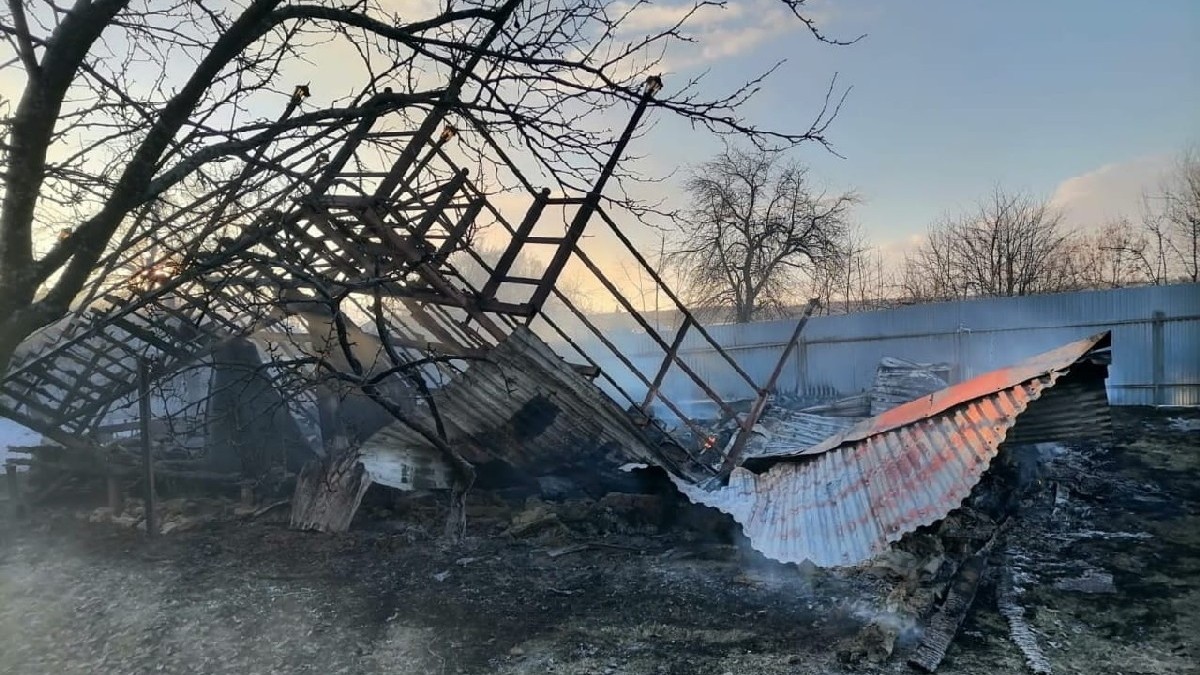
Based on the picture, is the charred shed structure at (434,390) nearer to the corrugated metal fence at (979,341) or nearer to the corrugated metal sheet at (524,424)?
the corrugated metal sheet at (524,424)

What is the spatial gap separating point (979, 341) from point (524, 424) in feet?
42.1

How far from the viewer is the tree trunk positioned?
786 cm

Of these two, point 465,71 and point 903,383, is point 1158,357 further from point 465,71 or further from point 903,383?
point 465,71

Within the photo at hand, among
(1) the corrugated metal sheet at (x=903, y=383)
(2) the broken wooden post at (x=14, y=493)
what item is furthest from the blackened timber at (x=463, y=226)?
(1) the corrugated metal sheet at (x=903, y=383)

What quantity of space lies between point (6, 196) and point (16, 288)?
12.6 inches

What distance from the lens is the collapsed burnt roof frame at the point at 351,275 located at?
3822mm

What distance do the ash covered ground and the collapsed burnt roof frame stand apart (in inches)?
75.4

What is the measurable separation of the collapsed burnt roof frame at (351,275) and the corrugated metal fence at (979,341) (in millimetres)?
9746

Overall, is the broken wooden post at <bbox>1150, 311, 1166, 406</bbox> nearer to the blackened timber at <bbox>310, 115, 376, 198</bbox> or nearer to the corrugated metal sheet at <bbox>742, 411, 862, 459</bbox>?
the corrugated metal sheet at <bbox>742, 411, 862, 459</bbox>

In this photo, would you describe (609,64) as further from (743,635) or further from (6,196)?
(743,635)

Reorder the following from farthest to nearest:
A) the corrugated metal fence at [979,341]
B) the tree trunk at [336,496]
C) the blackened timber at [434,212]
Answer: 1. the corrugated metal fence at [979,341]
2. the tree trunk at [336,496]
3. the blackened timber at [434,212]

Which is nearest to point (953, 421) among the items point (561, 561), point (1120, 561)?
point (1120, 561)

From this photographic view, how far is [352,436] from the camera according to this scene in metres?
9.01

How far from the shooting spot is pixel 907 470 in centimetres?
578
